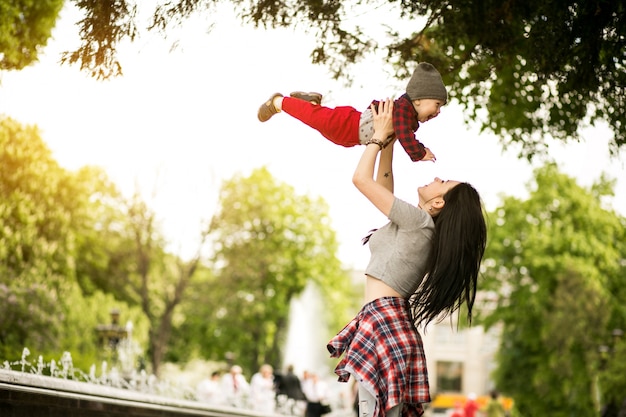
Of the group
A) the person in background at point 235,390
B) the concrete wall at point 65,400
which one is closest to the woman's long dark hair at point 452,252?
the concrete wall at point 65,400

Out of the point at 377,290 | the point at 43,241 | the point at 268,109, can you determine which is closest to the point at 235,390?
the point at 43,241

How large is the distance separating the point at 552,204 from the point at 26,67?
3080 centimetres

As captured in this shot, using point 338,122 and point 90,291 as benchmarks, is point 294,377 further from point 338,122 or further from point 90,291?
point 90,291

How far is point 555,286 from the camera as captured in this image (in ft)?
114

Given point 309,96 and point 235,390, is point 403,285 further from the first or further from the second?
point 235,390

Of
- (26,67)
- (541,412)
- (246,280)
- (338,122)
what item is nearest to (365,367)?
(338,122)

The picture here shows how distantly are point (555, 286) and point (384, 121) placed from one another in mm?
31243

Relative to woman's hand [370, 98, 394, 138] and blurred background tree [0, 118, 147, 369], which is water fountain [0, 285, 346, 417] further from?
blurred background tree [0, 118, 147, 369]

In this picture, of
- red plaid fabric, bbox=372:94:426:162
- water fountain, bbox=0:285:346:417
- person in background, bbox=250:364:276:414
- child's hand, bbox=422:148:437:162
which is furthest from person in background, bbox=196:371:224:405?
red plaid fabric, bbox=372:94:426:162

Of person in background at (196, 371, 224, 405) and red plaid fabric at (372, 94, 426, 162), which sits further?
person in background at (196, 371, 224, 405)

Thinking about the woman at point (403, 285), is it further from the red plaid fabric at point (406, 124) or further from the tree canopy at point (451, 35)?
the tree canopy at point (451, 35)

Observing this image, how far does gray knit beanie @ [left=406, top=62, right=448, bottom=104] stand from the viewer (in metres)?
5.26

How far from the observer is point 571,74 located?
804 centimetres

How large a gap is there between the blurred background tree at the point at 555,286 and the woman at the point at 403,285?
1106 inches
